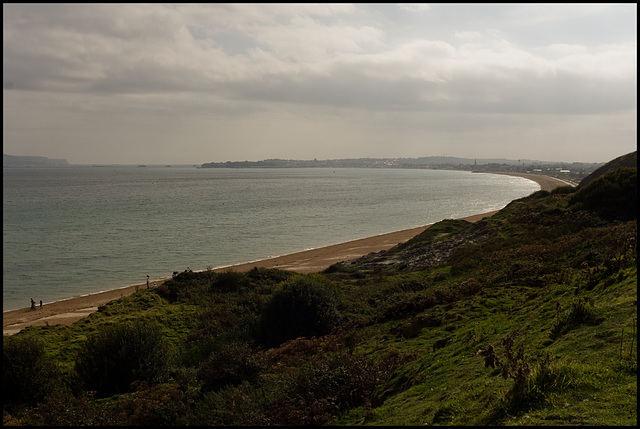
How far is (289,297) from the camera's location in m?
21.6

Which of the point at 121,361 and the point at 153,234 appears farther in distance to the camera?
the point at 153,234

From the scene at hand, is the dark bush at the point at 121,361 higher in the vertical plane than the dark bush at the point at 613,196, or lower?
lower

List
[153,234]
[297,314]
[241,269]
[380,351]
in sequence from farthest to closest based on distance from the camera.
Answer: [153,234]
[241,269]
[297,314]
[380,351]

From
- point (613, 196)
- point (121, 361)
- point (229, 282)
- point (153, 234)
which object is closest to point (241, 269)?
point (229, 282)

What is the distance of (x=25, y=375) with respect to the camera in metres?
15.0

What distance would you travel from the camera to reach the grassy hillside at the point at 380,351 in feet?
26.1

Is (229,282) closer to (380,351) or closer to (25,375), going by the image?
(25,375)

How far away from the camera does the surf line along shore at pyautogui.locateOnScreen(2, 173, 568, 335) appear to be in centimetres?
3284

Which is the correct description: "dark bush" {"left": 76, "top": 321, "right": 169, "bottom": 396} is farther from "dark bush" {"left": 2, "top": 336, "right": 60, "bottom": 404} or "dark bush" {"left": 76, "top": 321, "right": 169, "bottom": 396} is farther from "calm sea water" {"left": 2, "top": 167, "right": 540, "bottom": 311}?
"calm sea water" {"left": 2, "top": 167, "right": 540, "bottom": 311}

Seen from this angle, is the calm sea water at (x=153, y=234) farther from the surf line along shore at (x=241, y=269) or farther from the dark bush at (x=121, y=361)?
the dark bush at (x=121, y=361)

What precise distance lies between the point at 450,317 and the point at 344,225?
63644mm

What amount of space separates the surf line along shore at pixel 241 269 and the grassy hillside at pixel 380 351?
889 centimetres

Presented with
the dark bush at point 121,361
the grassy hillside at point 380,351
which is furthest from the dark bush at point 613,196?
the dark bush at point 121,361

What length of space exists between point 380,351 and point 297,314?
666cm
